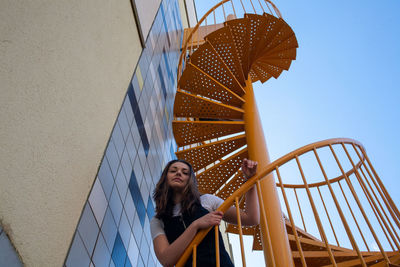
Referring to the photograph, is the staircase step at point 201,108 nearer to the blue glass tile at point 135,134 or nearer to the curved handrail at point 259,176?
the blue glass tile at point 135,134

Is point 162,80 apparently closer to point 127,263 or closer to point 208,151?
point 208,151

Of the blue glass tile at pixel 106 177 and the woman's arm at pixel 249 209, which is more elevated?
the blue glass tile at pixel 106 177

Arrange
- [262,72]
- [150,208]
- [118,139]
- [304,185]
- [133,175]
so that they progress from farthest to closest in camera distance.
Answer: [262,72] → [150,208] → [133,175] → [118,139] → [304,185]

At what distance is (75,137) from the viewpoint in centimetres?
187

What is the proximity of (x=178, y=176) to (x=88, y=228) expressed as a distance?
0.68 meters

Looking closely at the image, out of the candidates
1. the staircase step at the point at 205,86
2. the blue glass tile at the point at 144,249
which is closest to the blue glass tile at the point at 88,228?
the blue glass tile at the point at 144,249

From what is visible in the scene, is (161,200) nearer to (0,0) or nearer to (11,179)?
(11,179)

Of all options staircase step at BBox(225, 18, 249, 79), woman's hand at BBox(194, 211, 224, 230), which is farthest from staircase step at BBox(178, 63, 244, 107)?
woman's hand at BBox(194, 211, 224, 230)

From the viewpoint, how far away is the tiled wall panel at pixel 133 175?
212 centimetres

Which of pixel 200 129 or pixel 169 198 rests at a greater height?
pixel 200 129

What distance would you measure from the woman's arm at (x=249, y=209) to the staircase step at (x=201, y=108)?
2106 mm

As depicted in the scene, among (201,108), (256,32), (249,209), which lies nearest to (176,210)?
(249,209)

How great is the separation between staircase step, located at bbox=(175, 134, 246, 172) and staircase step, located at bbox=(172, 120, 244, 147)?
0.60 feet

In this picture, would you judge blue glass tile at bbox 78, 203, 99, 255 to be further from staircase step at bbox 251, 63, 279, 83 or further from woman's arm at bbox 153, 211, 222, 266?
staircase step at bbox 251, 63, 279, 83
